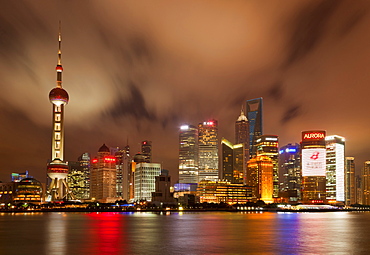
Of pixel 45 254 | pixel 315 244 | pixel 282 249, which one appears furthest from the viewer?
pixel 315 244

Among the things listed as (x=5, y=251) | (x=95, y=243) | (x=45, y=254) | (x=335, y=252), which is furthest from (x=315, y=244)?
(x=5, y=251)

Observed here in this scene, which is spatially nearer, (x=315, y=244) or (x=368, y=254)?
(x=368, y=254)

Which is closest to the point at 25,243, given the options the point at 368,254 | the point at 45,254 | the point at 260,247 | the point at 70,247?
the point at 70,247

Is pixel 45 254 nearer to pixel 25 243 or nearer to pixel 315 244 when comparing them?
pixel 25 243

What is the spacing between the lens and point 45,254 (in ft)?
194

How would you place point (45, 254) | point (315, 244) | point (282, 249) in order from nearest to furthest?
point (45, 254), point (282, 249), point (315, 244)

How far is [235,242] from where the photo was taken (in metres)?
73.6

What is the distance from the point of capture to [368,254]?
6003 cm

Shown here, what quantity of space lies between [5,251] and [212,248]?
1147 inches

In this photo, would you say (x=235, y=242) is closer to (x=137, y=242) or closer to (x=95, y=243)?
(x=137, y=242)

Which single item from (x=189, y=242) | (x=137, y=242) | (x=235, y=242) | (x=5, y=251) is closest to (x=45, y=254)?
(x=5, y=251)

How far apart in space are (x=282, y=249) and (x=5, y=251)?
3898cm

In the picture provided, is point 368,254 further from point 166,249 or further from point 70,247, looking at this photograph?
point 70,247

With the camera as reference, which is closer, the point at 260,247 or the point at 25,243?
the point at 260,247
